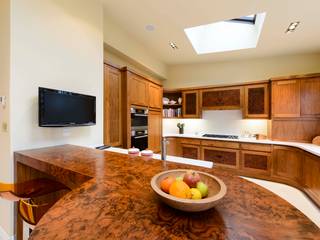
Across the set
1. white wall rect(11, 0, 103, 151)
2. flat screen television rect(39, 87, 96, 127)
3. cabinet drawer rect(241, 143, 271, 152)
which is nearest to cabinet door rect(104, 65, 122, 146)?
white wall rect(11, 0, 103, 151)

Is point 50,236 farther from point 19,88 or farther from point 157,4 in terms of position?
point 157,4

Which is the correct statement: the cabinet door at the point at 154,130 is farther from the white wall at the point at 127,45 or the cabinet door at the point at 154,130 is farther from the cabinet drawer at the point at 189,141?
the white wall at the point at 127,45

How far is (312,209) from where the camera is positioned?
2484 mm

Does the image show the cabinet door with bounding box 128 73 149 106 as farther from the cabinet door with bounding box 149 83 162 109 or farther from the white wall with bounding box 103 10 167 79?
the white wall with bounding box 103 10 167 79

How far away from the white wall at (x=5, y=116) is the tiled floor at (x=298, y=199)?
144 inches

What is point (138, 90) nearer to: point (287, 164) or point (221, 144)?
point (221, 144)

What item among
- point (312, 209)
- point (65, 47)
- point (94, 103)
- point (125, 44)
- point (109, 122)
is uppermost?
point (125, 44)

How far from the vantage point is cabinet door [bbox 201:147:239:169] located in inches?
153

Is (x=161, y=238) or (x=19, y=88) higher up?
(x=19, y=88)

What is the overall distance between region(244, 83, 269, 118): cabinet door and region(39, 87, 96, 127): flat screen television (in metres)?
3.48

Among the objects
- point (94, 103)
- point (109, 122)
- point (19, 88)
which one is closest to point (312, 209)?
point (109, 122)

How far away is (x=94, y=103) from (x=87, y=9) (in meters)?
1.36

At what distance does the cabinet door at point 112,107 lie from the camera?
2768mm

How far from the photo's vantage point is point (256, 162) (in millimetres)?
3678
